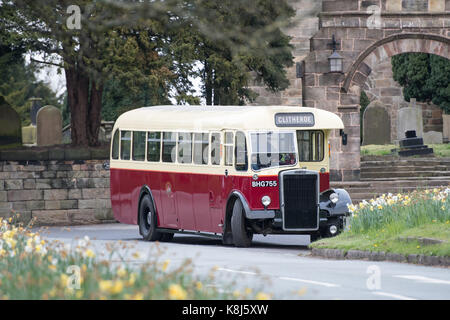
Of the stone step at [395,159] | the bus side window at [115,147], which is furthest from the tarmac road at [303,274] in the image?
the stone step at [395,159]

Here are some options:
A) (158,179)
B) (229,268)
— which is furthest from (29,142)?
(229,268)

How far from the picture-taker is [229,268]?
14766 millimetres

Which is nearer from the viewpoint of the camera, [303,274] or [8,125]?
[303,274]

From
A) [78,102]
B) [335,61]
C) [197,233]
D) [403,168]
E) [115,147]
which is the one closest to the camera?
[197,233]

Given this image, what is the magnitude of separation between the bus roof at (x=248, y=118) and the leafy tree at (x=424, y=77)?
27848mm

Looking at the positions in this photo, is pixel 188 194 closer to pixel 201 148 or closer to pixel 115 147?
pixel 201 148

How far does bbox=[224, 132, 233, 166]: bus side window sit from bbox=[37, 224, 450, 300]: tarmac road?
1651 millimetres

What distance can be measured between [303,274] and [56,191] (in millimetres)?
18060

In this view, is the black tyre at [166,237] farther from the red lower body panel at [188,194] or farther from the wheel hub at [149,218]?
the red lower body panel at [188,194]

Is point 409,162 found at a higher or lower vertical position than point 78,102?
lower

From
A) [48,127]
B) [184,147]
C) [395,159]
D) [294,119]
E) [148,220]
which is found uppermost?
[48,127]

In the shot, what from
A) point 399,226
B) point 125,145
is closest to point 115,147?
point 125,145

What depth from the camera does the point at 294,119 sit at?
2123cm
